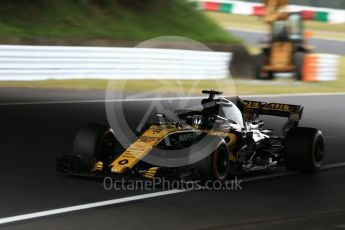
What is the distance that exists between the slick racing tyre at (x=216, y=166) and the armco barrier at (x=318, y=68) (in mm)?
18406

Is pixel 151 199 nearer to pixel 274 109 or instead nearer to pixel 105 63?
pixel 274 109

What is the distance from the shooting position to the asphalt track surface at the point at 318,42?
4257 cm

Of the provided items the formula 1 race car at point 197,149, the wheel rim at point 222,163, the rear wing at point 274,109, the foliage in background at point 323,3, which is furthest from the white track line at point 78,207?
the foliage in background at point 323,3

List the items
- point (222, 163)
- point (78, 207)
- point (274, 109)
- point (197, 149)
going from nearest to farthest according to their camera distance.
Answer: point (78, 207) → point (197, 149) → point (222, 163) → point (274, 109)

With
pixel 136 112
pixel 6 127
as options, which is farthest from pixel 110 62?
pixel 6 127

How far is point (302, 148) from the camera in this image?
9.75 metres

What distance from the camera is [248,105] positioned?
10461mm

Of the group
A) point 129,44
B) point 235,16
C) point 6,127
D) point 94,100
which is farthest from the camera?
point 235,16

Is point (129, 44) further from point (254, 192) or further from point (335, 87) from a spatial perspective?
point (254, 192)

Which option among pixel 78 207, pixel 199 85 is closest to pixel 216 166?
pixel 78 207

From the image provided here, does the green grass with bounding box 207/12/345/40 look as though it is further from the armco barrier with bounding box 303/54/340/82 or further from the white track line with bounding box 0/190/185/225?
the white track line with bounding box 0/190/185/225

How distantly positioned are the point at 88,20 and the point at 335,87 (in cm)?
867

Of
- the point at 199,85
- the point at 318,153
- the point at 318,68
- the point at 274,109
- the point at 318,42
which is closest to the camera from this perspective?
the point at 318,153

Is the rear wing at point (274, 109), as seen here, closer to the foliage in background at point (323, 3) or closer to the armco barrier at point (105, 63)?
the armco barrier at point (105, 63)
